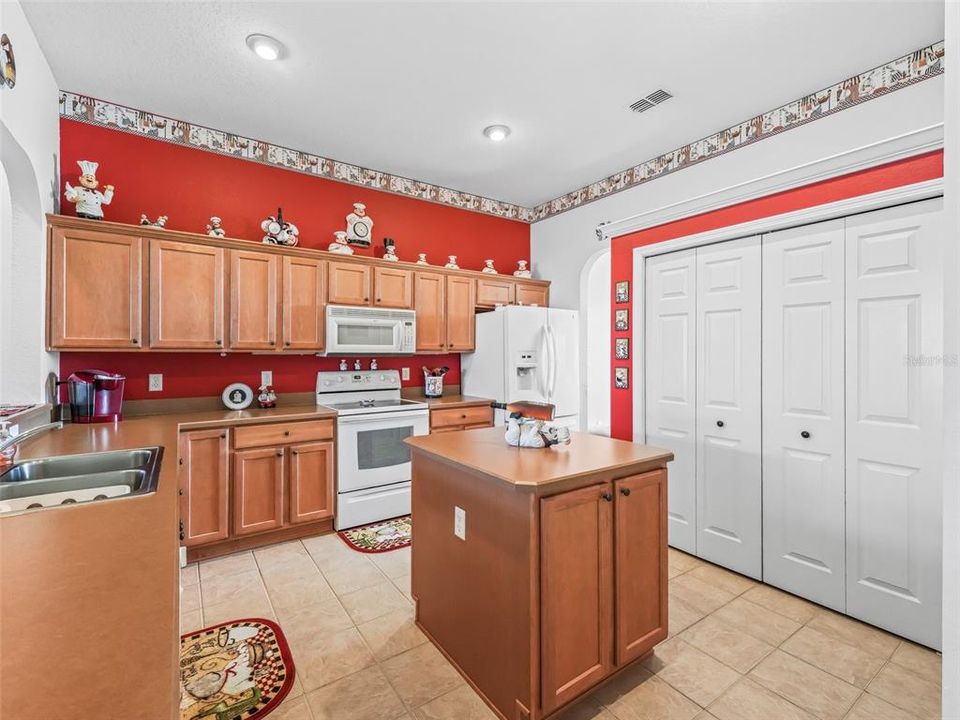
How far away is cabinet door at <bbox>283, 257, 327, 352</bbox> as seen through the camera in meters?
3.48

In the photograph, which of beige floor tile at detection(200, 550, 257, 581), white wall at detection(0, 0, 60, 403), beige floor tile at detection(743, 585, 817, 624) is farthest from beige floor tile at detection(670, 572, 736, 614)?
white wall at detection(0, 0, 60, 403)

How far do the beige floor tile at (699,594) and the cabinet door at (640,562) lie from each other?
70 centimetres

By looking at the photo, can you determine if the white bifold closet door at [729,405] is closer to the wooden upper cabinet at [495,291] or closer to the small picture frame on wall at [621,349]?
the small picture frame on wall at [621,349]

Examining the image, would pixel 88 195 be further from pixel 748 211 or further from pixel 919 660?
pixel 919 660

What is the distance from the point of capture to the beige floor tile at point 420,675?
6.15ft

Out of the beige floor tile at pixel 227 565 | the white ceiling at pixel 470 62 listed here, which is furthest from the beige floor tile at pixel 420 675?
the white ceiling at pixel 470 62

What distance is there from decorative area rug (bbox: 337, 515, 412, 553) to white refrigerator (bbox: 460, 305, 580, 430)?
126 centimetres

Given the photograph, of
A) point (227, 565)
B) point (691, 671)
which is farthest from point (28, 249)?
point (691, 671)

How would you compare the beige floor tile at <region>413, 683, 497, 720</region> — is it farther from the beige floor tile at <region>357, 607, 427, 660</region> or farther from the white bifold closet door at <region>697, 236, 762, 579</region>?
the white bifold closet door at <region>697, 236, 762, 579</region>

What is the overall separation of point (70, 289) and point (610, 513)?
3288 millimetres

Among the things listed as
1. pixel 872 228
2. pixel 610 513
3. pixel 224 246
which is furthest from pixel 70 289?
pixel 872 228

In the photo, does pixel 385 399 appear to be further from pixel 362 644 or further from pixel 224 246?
pixel 362 644

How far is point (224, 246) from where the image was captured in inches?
128

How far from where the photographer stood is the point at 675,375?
131 inches
